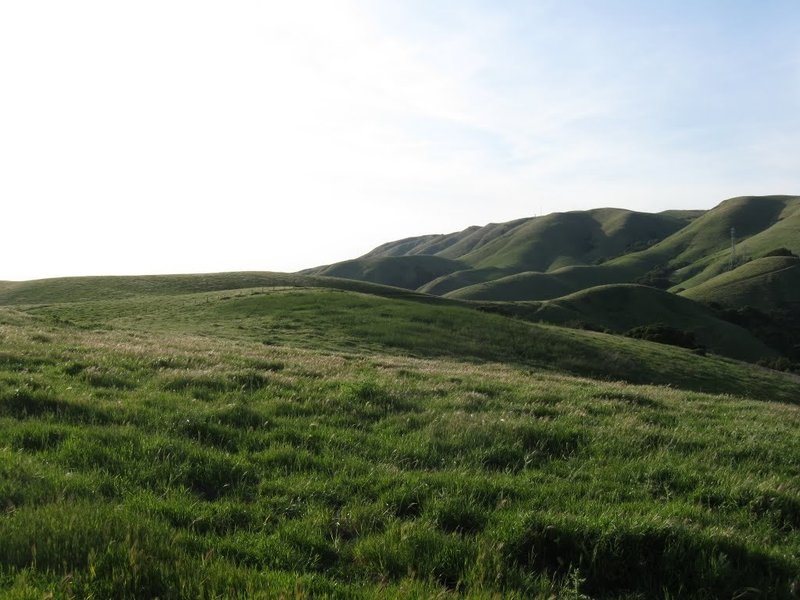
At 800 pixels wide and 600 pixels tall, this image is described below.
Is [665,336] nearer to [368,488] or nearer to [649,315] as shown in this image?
[649,315]

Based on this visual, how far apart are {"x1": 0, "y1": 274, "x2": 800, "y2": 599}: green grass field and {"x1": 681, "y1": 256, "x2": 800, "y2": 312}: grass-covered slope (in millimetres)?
134904

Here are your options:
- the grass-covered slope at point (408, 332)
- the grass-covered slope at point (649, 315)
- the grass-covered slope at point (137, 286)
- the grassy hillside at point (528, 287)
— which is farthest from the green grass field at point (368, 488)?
the grassy hillside at point (528, 287)

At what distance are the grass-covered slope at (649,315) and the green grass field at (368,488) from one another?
259ft

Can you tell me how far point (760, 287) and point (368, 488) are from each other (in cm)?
15342

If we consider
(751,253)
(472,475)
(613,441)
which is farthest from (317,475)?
(751,253)

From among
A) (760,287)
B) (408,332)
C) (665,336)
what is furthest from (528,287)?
(408,332)

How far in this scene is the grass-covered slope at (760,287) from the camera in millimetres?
130500

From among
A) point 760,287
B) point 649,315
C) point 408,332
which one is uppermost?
point 408,332

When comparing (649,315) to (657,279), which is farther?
(657,279)

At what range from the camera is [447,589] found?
5.12 metres

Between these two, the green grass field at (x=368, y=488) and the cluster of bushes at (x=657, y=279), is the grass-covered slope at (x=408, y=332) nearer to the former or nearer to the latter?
the green grass field at (x=368, y=488)

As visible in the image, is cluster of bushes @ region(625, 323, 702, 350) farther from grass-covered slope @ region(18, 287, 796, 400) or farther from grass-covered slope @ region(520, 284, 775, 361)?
grass-covered slope @ region(18, 287, 796, 400)

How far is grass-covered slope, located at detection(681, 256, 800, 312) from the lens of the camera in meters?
130

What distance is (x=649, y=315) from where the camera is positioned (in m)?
110
